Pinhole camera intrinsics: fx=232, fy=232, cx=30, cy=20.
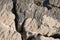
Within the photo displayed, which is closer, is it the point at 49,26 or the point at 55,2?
the point at 49,26

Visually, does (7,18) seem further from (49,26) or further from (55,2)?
(55,2)

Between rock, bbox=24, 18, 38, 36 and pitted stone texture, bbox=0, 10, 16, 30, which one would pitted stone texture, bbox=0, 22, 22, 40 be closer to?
pitted stone texture, bbox=0, 10, 16, 30

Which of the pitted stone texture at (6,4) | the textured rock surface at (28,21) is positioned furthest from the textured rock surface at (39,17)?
the pitted stone texture at (6,4)

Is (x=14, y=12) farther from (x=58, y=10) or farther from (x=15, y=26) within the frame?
(x=58, y=10)

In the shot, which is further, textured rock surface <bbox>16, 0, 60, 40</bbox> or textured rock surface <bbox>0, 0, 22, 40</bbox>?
textured rock surface <bbox>16, 0, 60, 40</bbox>

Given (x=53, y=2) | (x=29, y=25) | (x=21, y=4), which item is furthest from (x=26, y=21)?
(x=53, y=2)

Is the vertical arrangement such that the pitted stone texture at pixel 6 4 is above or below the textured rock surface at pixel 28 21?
above

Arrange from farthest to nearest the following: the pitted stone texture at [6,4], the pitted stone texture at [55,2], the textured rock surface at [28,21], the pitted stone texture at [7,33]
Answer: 1. the pitted stone texture at [55,2]
2. the pitted stone texture at [6,4]
3. the textured rock surface at [28,21]
4. the pitted stone texture at [7,33]

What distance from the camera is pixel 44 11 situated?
4.93 m

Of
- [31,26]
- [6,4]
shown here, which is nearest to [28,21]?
[31,26]

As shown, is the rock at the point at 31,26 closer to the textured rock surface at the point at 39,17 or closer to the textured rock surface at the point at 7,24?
the textured rock surface at the point at 39,17

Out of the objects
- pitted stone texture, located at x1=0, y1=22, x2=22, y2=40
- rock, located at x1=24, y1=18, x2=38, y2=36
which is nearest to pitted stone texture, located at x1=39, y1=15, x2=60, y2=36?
rock, located at x1=24, y1=18, x2=38, y2=36

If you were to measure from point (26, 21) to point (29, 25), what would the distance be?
10cm

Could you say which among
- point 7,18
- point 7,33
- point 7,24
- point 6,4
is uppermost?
point 6,4
